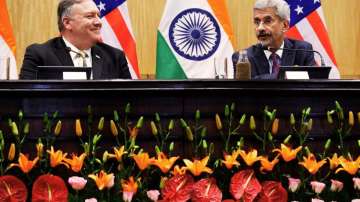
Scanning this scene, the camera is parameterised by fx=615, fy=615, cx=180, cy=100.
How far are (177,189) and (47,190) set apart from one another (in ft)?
1.52

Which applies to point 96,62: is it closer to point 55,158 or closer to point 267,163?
point 55,158

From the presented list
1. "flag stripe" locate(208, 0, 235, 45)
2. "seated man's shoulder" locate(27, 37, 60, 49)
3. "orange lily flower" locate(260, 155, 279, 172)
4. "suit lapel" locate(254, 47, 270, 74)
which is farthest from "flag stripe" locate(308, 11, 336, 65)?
"orange lily flower" locate(260, 155, 279, 172)

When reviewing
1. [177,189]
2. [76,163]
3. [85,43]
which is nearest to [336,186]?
[177,189]

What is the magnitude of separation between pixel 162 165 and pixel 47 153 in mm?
424

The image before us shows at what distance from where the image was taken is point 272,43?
409cm

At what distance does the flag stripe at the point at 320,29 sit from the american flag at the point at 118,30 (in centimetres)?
142

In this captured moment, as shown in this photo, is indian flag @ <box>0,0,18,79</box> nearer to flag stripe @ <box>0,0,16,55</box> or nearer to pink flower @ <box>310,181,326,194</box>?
flag stripe @ <box>0,0,16,55</box>

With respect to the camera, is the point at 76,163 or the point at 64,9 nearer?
the point at 76,163

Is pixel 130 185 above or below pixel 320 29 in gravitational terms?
below

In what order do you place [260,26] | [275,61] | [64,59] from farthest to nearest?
1. [260,26]
2. [275,61]
3. [64,59]

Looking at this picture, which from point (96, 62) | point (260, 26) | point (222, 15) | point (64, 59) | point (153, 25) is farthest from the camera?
point (153, 25)

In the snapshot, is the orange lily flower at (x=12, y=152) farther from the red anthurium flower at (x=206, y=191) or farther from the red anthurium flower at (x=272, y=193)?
the red anthurium flower at (x=272, y=193)

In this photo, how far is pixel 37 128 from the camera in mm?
2307

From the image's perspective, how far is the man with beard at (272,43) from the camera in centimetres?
387
